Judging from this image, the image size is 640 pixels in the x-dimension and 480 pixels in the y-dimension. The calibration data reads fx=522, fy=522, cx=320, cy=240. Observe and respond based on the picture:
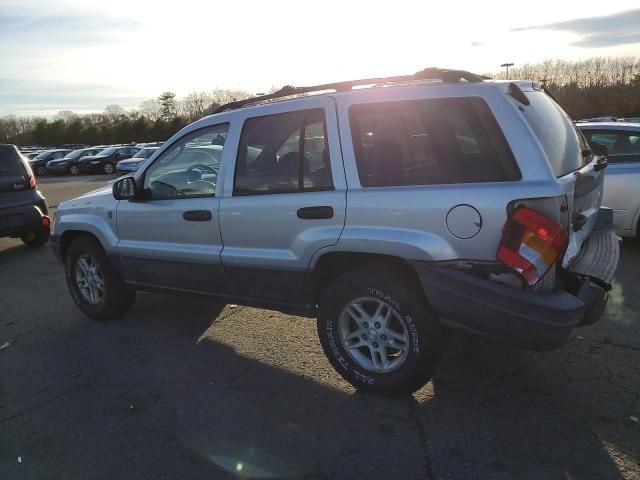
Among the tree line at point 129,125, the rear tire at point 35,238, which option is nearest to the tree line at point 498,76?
the tree line at point 129,125

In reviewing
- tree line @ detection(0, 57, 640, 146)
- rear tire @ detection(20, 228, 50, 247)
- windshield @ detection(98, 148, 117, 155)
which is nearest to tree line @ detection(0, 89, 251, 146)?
tree line @ detection(0, 57, 640, 146)

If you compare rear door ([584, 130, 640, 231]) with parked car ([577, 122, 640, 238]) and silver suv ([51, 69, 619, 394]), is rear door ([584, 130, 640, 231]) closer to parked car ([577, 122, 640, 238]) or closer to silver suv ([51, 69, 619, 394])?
parked car ([577, 122, 640, 238])

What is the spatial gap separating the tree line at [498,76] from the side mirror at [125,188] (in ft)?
89.7

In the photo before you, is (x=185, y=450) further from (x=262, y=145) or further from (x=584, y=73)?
(x=584, y=73)

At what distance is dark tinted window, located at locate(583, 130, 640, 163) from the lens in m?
6.13

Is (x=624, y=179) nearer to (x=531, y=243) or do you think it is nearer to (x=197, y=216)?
(x=531, y=243)

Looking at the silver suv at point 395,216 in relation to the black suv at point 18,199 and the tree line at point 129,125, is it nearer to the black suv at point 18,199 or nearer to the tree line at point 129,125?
the black suv at point 18,199

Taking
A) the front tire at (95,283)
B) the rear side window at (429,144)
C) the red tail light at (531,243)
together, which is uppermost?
the rear side window at (429,144)

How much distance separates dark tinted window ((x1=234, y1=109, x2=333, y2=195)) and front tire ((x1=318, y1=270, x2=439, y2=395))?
691 mm

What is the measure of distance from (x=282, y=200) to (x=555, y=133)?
172 cm

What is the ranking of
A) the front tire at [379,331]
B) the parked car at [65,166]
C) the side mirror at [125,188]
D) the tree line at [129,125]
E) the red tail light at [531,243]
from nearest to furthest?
the red tail light at [531,243] → the front tire at [379,331] → the side mirror at [125,188] → the parked car at [65,166] → the tree line at [129,125]

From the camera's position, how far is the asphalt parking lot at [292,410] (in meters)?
Result: 2.66

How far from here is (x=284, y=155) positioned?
11.6 ft

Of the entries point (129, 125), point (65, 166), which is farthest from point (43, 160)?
point (129, 125)
